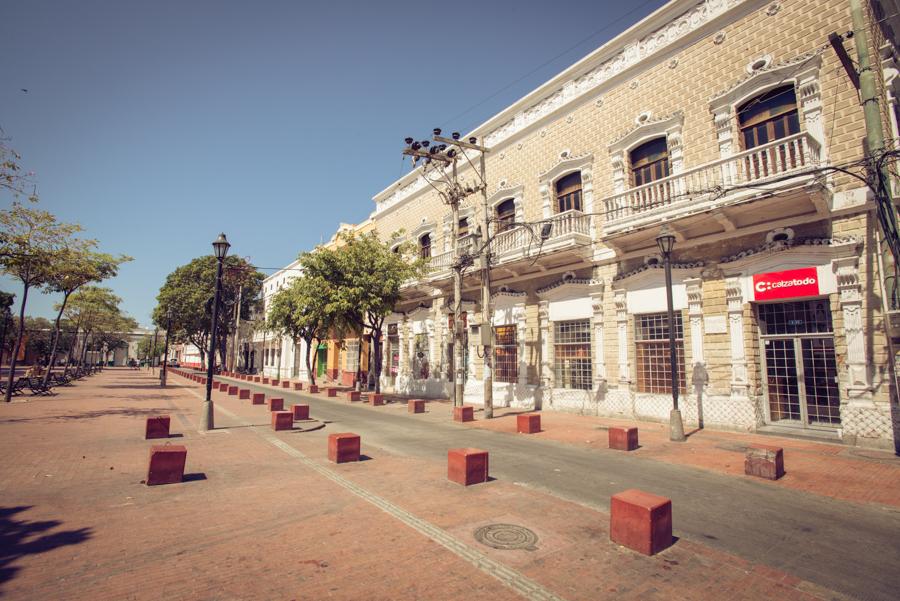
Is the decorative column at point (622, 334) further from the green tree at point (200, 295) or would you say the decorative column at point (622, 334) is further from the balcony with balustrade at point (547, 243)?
the green tree at point (200, 295)

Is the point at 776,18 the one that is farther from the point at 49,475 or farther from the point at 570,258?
the point at 49,475

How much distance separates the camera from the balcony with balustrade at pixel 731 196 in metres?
11.0

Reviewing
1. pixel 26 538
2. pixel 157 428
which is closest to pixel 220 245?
pixel 157 428

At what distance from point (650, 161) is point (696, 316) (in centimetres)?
589

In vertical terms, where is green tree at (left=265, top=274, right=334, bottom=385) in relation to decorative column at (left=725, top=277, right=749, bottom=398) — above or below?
above

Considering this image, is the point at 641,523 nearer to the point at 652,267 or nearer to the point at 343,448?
the point at 343,448

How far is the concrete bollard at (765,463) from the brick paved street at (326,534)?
0.25 metres

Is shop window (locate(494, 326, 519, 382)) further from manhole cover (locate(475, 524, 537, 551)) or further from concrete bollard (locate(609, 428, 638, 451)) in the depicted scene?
manhole cover (locate(475, 524, 537, 551))

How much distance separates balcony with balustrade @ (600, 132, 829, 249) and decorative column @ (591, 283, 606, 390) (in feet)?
7.37

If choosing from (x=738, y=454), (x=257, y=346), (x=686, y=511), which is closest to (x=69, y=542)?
(x=686, y=511)

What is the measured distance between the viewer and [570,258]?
17.4 meters

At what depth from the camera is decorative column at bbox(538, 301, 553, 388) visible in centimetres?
1814

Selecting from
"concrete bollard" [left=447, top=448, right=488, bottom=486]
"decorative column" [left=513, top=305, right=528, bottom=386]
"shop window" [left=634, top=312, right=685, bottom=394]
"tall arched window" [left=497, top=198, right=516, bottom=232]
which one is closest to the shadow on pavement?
"concrete bollard" [left=447, top=448, right=488, bottom=486]

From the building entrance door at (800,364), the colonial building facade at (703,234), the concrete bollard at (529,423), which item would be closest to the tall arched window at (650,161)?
the colonial building facade at (703,234)
